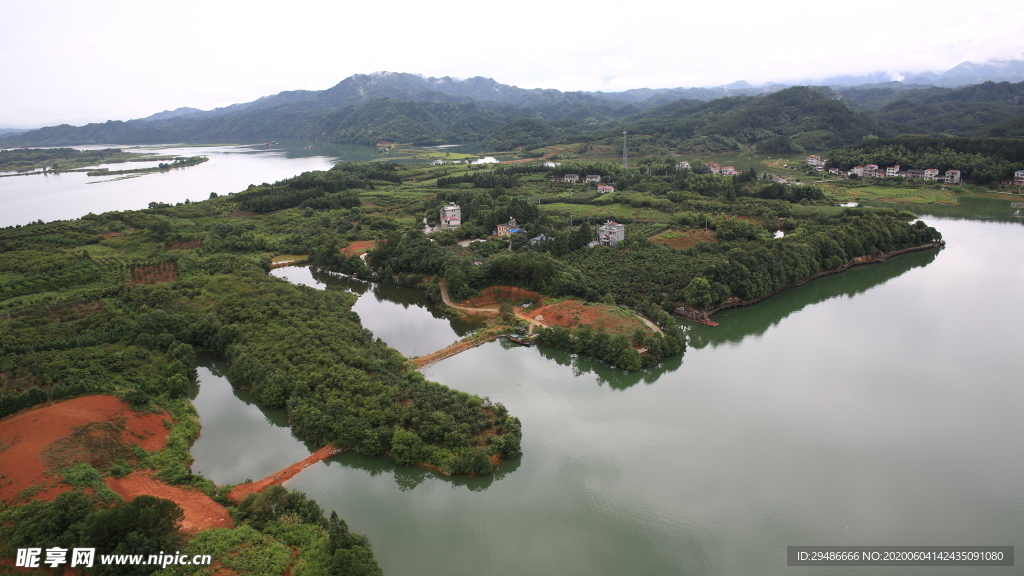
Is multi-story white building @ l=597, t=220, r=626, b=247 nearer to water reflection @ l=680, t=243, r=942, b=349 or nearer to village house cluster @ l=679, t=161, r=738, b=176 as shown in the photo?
water reflection @ l=680, t=243, r=942, b=349

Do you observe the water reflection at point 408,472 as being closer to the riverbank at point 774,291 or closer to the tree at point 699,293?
the riverbank at point 774,291

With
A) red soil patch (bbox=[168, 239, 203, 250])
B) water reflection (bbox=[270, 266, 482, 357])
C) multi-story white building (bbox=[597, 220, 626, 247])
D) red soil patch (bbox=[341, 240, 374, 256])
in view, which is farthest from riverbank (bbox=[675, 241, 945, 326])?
red soil patch (bbox=[168, 239, 203, 250])

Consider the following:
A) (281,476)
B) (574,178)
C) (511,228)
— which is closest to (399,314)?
(281,476)

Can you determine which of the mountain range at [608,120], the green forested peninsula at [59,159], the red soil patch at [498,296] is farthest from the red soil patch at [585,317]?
the green forested peninsula at [59,159]

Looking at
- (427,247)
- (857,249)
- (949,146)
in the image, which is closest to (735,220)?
(857,249)

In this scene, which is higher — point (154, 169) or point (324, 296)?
point (154, 169)

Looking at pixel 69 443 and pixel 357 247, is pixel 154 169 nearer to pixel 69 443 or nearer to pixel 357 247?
pixel 357 247
